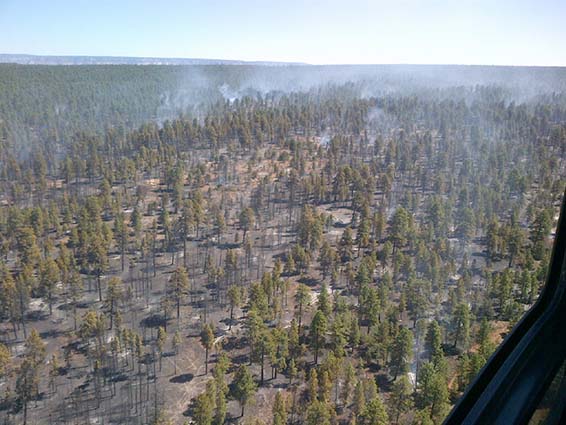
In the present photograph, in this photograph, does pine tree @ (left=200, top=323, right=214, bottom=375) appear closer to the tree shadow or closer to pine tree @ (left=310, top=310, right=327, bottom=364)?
the tree shadow

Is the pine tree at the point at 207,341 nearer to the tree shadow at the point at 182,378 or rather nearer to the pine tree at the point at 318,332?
the tree shadow at the point at 182,378

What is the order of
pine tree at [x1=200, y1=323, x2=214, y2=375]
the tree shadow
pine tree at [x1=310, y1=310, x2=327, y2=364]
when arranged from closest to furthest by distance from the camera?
1. the tree shadow
2. pine tree at [x1=200, y1=323, x2=214, y2=375]
3. pine tree at [x1=310, y1=310, x2=327, y2=364]

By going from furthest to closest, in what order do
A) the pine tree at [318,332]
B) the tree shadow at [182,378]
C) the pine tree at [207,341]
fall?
the pine tree at [318,332]
the pine tree at [207,341]
the tree shadow at [182,378]

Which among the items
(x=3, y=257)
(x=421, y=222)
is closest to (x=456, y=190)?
(x=421, y=222)

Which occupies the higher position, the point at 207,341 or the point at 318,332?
the point at 318,332

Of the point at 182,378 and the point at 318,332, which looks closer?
the point at 182,378

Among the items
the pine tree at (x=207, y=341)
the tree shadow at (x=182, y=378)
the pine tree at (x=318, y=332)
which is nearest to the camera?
the tree shadow at (x=182, y=378)

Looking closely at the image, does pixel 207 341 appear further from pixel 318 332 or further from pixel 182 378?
pixel 318 332

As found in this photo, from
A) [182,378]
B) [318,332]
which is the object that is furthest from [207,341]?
[318,332]

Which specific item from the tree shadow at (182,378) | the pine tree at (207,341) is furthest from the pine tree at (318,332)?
the tree shadow at (182,378)

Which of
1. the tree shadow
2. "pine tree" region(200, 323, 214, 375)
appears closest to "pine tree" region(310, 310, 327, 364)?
"pine tree" region(200, 323, 214, 375)

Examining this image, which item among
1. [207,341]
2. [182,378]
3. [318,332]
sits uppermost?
[318,332]

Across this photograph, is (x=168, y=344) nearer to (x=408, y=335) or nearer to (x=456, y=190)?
(x=408, y=335)
